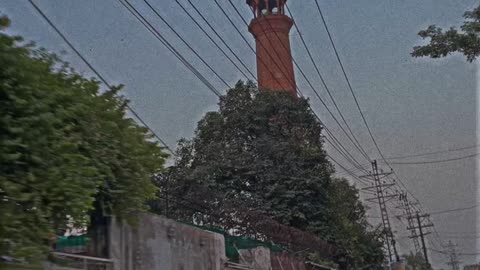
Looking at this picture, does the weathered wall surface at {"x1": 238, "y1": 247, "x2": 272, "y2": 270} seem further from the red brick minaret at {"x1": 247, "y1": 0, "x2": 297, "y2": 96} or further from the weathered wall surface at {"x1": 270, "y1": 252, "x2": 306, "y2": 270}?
the red brick minaret at {"x1": 247, "y1": 0, "x2": 297, "y2": 96}

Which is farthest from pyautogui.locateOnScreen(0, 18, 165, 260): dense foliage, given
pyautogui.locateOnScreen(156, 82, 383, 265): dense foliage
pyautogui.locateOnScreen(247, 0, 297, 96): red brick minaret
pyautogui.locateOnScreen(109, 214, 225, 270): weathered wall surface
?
pyautogui.locateOnScreen(247, 0, 297, 96): red brick minaret

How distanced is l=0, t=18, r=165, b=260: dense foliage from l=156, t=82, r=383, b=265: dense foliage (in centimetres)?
1389

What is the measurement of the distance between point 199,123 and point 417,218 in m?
32.2

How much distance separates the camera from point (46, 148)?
4.86m

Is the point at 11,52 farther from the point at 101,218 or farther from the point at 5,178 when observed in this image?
the point at 101,218

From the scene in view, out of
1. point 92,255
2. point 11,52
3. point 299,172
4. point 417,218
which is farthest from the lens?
point 417,218

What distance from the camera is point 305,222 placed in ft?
71.4

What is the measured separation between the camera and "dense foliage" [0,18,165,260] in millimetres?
4559

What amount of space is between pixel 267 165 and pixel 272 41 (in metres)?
14.6

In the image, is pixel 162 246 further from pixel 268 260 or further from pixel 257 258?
pixel 268 260

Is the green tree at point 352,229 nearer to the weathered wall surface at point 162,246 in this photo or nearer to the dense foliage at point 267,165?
the dense foliage at point 267,165

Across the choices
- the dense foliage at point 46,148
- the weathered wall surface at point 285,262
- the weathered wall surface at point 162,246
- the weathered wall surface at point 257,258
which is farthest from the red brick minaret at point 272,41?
the dense foliage at point 46,148

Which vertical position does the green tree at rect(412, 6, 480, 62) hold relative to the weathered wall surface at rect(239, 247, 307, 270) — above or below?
above

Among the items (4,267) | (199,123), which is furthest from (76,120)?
(199,123)
